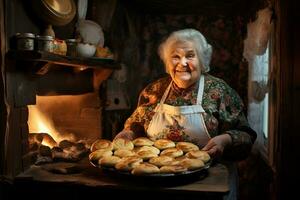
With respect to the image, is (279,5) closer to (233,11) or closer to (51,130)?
(233,11)

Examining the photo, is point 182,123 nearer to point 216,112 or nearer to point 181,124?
point 181,124

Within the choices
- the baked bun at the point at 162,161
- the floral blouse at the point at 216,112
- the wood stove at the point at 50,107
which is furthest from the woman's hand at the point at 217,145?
the wood stove at the point at 50,107

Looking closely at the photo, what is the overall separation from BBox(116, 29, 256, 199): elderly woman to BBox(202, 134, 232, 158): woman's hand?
0.27 ft

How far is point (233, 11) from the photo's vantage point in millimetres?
3314

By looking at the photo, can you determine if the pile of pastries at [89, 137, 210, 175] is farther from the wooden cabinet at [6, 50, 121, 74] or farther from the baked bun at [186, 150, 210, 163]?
the wooden cabinet at [6, 50, 121, 74]

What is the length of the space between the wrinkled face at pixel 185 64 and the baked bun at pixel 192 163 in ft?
2.32

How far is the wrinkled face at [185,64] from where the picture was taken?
88.6 inches

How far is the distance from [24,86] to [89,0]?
3.38ft

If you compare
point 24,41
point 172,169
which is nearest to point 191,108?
point 172,169

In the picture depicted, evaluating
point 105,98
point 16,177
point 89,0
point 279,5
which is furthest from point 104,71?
point 279,5

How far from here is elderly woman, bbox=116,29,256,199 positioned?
7.20 feet

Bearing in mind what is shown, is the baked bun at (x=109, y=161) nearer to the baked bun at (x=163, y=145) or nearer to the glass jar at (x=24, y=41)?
the baked bun at (x=163, y=145)

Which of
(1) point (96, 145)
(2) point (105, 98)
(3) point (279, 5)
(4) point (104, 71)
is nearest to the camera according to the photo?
(1) point (96, 145)

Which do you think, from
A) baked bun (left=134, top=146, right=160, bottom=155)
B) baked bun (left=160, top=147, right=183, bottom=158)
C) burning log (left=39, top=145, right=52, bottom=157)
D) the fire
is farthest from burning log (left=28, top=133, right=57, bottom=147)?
baked bun (left=160, top=147, right=183, bottom=158)
